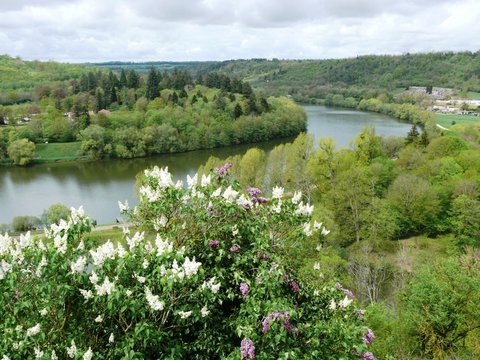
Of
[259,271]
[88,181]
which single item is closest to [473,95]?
[88,181]

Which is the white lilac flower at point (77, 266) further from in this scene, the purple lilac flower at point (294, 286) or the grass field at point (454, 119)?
the grass field at point (454, 119)

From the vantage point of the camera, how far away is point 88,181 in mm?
46344

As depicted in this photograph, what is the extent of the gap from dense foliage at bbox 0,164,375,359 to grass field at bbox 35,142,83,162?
5588cm

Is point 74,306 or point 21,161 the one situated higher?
point 74,306

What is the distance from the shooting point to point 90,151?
56719mm

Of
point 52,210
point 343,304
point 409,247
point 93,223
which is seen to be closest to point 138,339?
point 93,223

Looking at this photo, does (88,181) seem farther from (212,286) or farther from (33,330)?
(212,286)

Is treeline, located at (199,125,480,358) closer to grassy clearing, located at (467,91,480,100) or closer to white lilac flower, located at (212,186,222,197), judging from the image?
white lilac flower, located at (212,186,222,197)

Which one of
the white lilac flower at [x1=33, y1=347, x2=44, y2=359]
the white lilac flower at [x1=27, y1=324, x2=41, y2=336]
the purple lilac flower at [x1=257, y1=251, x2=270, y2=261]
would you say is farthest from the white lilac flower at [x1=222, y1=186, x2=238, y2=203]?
the white lilac flower at [x1=33, y1=347, x2=44, y2=359]

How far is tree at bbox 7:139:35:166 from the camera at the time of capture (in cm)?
5278

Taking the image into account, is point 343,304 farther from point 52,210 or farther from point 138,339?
point 52,210

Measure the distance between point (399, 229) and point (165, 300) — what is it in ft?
83.2

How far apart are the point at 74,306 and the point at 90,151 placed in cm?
5557

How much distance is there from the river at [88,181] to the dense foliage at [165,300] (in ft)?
98.4
